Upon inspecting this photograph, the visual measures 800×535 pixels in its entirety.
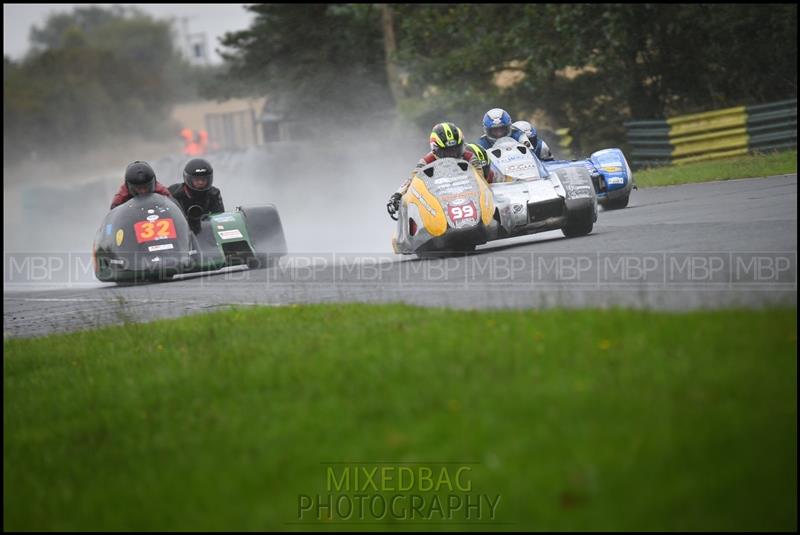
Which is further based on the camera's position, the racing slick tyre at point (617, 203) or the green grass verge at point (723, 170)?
the green grass verge at point (723, 170)

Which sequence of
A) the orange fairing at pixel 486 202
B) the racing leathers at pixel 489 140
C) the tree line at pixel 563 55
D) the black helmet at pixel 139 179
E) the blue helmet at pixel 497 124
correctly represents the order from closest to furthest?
the orange fairing at pixel 486 202, the black helmet at pixel 139 179, the blue helmet at pixel 497 124, the racing leathers at pixel 489 140, the tree line at pixel 563 55

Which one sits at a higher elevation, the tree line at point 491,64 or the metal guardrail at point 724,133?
the tree line at point 491,64

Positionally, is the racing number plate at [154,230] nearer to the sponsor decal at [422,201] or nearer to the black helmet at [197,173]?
the black helmet at [197,173]

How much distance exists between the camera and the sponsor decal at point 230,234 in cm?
1602

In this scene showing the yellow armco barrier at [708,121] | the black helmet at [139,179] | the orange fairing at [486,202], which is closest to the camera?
the orange fairing at [486,202]

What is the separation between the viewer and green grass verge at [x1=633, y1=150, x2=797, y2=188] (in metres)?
22.0

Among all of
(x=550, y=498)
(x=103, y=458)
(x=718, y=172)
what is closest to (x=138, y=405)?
(x=103, y=458)

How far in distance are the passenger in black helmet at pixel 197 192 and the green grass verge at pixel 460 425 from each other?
8.21 m

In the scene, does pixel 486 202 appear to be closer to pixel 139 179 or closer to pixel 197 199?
pixel 139 179

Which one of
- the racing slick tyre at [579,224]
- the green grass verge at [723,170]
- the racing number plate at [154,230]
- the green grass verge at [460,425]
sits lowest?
the green grass verge at [460,425]

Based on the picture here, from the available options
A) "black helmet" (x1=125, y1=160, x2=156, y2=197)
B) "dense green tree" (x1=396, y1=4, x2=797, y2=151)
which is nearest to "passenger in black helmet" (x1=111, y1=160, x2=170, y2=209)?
"black helmet" (x1=125, y1=160, x2=156, y2=197)

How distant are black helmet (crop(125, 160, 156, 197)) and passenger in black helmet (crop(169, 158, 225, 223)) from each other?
82 centimetres

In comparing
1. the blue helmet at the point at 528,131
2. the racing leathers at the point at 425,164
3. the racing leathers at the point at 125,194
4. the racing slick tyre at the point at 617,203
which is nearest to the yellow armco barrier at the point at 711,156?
the racing slick tyre at the point at 617,203

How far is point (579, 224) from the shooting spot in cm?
1472
